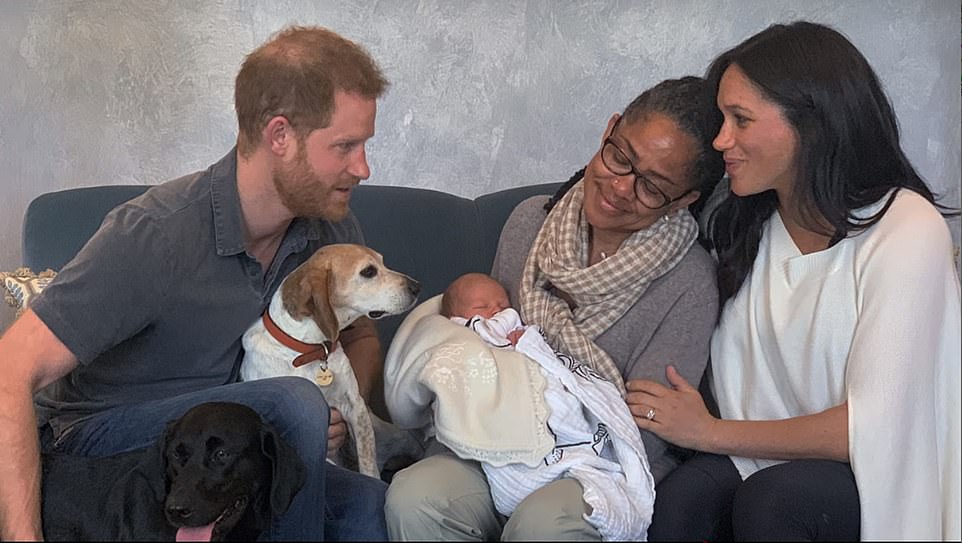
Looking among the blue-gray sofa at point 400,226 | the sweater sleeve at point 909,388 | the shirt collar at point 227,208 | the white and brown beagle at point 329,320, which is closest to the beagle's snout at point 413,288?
the white and brown beagle at point 329,320

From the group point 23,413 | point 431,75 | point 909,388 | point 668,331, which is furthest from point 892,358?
point 431,75

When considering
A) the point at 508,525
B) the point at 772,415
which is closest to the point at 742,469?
the point at 772,415

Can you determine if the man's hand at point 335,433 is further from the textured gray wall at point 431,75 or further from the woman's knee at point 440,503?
the textured gray wall at point 431,75

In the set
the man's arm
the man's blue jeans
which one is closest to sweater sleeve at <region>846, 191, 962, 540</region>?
the man's blue jeans

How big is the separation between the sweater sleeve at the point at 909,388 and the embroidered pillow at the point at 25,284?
5.18 feet

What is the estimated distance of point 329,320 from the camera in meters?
1.90

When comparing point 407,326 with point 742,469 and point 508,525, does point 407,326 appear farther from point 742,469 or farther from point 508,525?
point 742,469

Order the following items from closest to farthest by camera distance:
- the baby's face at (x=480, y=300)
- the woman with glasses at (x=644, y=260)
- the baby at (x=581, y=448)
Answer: the baby at (x=581, y=448) < the woman with glasses at (x=644, y=260) < the baby's face at (x=480, y=300)

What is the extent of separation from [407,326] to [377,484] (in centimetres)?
35

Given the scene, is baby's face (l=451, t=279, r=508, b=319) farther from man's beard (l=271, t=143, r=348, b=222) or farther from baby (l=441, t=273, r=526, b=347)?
man's beard (l=271, t=143, r=348, b=222)

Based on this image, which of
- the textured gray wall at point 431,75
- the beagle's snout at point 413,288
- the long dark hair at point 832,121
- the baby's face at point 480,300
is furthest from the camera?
the textured gray wall at point 431,75

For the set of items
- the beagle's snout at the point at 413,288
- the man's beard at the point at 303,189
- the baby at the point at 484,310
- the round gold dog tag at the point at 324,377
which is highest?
the man's beard at the point at 303,189

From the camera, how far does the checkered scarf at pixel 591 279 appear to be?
1.87 m

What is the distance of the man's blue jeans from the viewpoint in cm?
165
